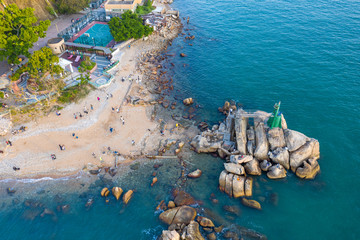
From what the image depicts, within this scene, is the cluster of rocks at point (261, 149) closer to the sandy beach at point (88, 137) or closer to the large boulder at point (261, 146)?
the large boulder at point (261, 146)

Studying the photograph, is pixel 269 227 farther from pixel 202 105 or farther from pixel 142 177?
pixel 202 105

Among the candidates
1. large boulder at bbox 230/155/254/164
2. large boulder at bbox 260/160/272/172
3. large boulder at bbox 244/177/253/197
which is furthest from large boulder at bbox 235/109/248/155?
large boulder at bbox 244/177/253/197

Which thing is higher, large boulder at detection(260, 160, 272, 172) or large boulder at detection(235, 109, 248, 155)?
large boulder at detection(235, 109, 248, 155)

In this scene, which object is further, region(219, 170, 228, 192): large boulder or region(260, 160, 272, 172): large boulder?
region(260, 160, 272, 172): large boulder

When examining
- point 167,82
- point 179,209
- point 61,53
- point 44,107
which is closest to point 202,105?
point 167,82

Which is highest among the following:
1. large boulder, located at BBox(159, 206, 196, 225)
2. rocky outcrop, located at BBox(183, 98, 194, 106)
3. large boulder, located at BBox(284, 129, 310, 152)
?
rocky outcrop, located at BBox(183, 98, 194, 106)

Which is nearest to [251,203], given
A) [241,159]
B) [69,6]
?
[241,159]

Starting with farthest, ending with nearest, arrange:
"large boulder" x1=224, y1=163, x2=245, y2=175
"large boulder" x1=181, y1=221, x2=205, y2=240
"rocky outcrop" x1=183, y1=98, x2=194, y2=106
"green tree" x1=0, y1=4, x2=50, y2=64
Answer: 1. "rocky outcrop" x1=183, y1=98, x2=194, y2=106
2. "green tree" x1=0, y1=4, x2=50, y2=64
3. "large boulder" x1=224, y1=163, x2=245, y2=175
4. "large boulder" x1=181, y1=221, x2=205, y2=240

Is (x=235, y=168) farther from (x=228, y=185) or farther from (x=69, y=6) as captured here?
(x=69, y=6)

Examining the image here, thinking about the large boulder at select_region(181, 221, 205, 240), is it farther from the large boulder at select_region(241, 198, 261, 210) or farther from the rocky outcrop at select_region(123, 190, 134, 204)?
the rocky outcrop at select_region(123, 190, 134, 204)
